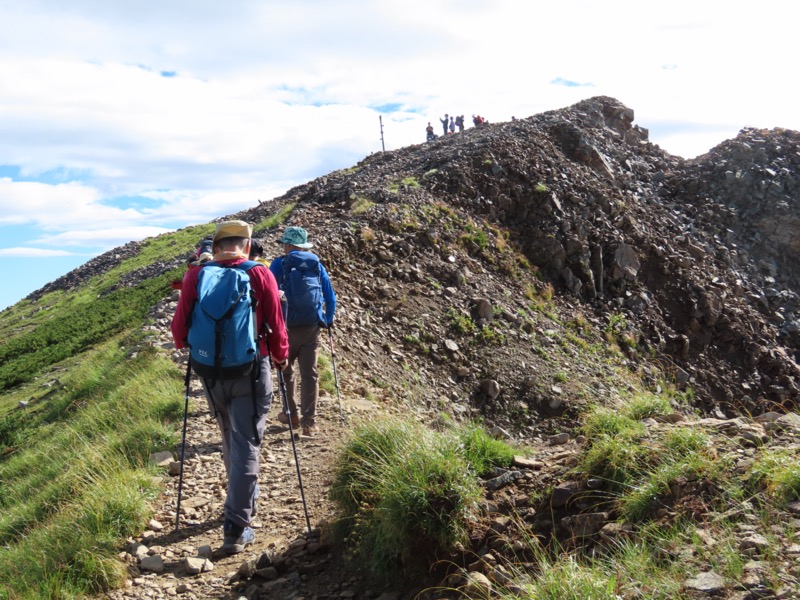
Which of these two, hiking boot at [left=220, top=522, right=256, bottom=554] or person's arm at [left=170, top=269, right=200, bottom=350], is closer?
person's arm at [left=170, top=269, right=200, bottom=350]

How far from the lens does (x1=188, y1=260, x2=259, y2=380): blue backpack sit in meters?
4.69

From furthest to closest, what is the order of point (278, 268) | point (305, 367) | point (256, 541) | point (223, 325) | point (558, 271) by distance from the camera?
1. point (558, 271)
2. point (305, 367)
3. point (278, 268)
4. point (256, 541)
5. point (223, 325)

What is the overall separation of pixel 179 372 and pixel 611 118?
79.4 ft

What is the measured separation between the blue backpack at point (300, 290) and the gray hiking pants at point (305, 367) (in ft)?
0.39

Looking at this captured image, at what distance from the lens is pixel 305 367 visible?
7645 millimetres

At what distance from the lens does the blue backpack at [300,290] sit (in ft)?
24.3

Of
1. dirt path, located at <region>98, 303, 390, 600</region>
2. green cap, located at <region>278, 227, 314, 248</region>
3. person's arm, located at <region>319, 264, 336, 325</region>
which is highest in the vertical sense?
green cap, located at <region>278, 227, 314, 248</region>

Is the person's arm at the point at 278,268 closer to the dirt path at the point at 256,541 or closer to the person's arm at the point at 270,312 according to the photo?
the dirt path at the point at 256,541

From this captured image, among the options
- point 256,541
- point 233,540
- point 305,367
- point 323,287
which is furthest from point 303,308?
point 233,540

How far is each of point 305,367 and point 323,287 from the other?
38.7 inches

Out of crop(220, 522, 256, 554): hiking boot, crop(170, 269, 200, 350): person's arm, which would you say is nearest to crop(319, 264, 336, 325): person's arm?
crop(170, 269, 200, 350): person's arm

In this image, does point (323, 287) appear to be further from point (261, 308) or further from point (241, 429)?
point (241, 429)

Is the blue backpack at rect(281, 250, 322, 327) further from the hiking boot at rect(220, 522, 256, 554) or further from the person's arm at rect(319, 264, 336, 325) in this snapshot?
the hiking boot at rect(220, 522, 256, 554)

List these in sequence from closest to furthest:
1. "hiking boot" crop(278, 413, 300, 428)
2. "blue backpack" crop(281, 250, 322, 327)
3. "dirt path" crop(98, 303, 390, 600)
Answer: "dirt path" crop(98, 303, 390, 600)
"blue backpack" crop(281, 250, 322, 327)
"hiking boot" crop(278, 413, 300, 428)
